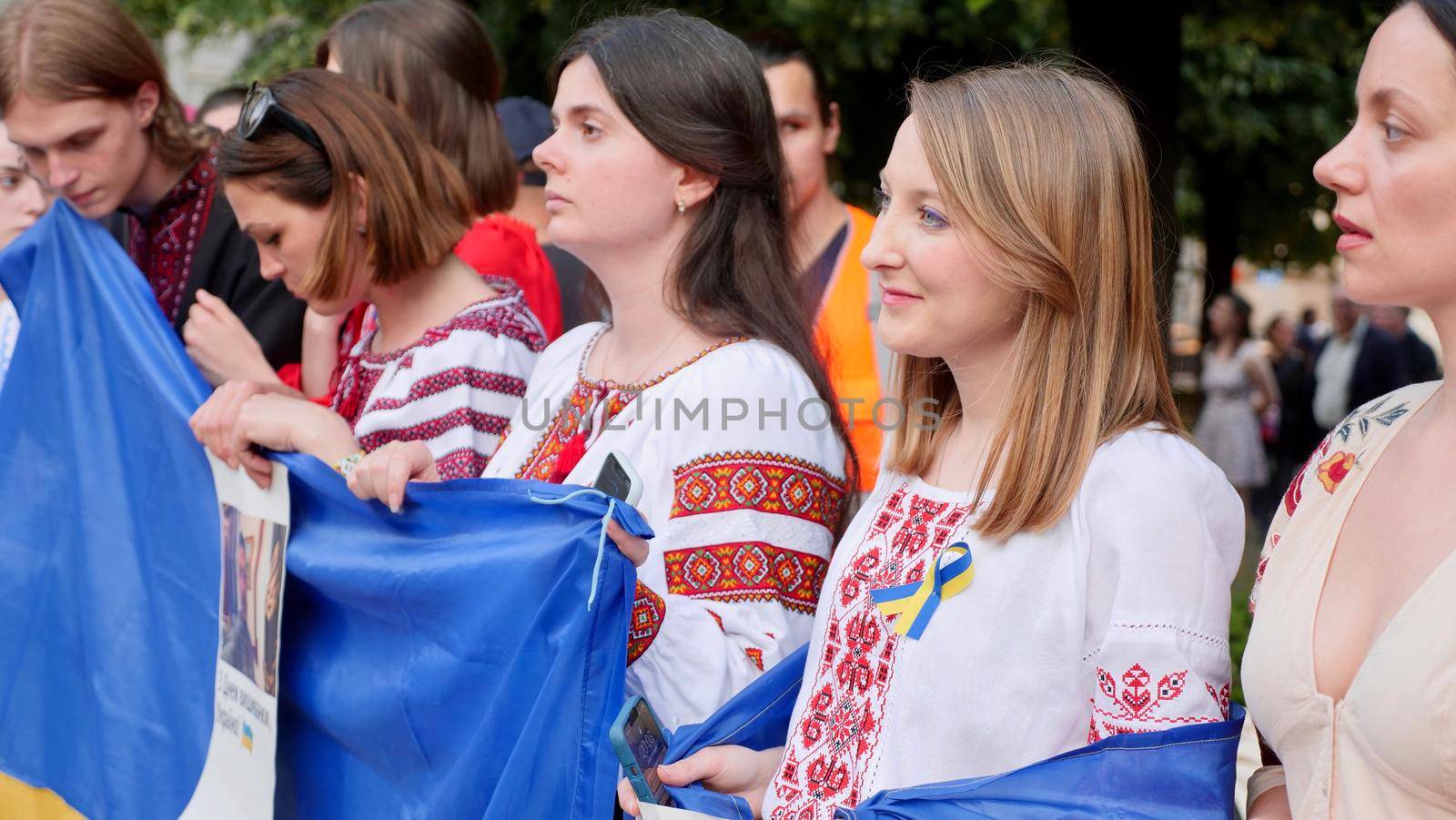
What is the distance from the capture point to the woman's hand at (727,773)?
2166 millimetres

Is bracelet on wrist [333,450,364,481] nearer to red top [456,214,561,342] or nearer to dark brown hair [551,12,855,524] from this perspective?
dark brown hair [551,12,855,524]

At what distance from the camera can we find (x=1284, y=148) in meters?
14.9

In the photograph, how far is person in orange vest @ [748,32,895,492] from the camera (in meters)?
4.31

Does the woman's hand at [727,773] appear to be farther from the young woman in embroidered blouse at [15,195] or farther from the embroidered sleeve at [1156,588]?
the young woman in embroidered blouse at [15,195]

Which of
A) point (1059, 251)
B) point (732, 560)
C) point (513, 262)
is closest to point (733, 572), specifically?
point (732, 560)

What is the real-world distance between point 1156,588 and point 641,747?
78 centimetres

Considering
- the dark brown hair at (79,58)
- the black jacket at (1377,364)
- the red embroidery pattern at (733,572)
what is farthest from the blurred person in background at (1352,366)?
the red embroidery pattern at (733,572)

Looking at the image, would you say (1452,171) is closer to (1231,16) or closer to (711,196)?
(711,196)

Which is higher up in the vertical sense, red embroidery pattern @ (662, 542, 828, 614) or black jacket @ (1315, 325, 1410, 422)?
red embroidery pattern @ (662, 542, 828, 614)

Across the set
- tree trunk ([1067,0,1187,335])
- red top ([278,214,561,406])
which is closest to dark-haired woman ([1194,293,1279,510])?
tree trunk ([1067,0,1187,335])

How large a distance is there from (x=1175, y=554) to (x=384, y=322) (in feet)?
6.66

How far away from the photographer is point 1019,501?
77.4 inches

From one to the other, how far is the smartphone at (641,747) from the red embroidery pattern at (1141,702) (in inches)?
25.5

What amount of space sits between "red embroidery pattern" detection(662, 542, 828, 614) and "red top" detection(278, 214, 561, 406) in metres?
1.60
